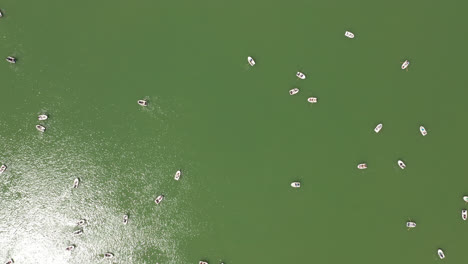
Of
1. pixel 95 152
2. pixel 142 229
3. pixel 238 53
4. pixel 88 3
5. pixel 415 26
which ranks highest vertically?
pixel 415 26

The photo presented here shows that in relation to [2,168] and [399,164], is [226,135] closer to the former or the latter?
[399,164]

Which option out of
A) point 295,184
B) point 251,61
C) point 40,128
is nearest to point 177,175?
point 295,184

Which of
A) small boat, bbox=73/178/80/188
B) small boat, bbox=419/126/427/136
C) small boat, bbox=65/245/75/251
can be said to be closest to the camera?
small boat, bbox=65/245/75/251

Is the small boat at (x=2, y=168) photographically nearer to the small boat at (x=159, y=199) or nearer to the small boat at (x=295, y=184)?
the small boat at (x=159, y=199)

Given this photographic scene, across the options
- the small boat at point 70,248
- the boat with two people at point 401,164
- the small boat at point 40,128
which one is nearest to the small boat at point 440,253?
the boat with two people at point 401,164

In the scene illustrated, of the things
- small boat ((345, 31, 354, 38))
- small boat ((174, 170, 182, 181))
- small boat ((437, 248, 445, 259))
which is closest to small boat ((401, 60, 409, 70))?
small boat ((345, 31, 354, 38))

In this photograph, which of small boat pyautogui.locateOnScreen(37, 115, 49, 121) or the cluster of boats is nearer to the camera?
small boat pyautogui.locateOnScreen(37, 115, 49, 121)

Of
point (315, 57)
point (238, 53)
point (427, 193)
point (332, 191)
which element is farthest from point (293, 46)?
point (427, 193)

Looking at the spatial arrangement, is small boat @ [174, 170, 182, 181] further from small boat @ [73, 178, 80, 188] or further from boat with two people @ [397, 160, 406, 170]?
boat with two people @ [397, 160, 406, 170]

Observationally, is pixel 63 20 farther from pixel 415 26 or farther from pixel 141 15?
pixel 415 26
